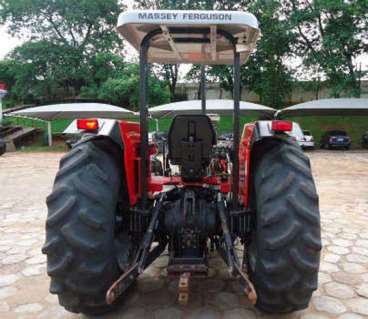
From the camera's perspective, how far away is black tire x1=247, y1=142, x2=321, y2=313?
2201 mm

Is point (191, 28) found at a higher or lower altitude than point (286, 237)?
higher

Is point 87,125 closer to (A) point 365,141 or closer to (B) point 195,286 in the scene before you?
(B) point 195,286

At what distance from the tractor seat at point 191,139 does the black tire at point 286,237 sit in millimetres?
717

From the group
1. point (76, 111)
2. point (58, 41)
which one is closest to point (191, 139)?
point (76, 111)

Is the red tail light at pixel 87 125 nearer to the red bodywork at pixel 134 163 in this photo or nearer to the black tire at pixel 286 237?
the red bodywork at pixel 134 163

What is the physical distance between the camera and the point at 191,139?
2.96 meters

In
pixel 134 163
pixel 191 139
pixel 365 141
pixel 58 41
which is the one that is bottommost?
pixel 365 141

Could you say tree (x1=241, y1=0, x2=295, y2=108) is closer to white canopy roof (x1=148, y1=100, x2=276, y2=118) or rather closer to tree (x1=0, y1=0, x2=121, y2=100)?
white canopy roof (x1=148, y1=100, x2=276, y2=118)

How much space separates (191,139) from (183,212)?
2.01 feet

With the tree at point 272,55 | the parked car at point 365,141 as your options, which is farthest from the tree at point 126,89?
the parked car at point 365,141

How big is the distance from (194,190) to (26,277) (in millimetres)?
1796

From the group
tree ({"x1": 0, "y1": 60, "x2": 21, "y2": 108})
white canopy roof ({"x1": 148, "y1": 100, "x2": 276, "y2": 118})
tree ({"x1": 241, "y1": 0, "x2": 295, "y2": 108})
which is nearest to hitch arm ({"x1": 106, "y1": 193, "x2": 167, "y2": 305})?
white canopy roof ({"x1": 148, "y1": 100, "x2": 276, "y2": 118})

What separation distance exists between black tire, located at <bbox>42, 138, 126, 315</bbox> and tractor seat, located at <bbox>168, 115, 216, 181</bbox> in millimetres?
760

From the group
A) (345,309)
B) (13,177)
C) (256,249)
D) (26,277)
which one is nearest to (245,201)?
(256,249)
